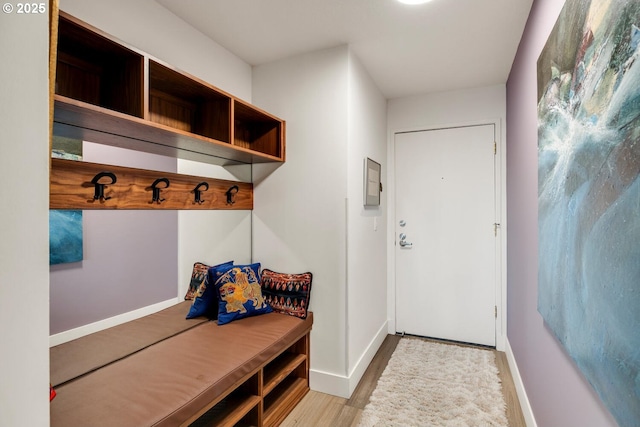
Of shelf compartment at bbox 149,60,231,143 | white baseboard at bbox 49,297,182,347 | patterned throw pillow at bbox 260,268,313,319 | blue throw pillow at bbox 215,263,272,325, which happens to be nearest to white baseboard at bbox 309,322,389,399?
patterned throw pillow at bbox 260,268,313,319

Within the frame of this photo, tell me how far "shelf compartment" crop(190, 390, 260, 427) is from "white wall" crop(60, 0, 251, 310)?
0.69 metres

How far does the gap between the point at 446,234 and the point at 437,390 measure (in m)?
1.41

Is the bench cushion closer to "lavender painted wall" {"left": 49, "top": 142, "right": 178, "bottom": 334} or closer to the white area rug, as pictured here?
"lavender painted wall" {"left": 49, "top": 142, "right": 178, "bottom": 334}

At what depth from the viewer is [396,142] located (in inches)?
130

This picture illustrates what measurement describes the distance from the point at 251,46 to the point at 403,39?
1039 millimetres

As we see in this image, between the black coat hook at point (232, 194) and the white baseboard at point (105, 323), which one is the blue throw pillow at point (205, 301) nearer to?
the white baseboard at point (105, 323)

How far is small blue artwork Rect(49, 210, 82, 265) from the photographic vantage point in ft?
4.53

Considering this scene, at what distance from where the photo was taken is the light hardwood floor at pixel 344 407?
6.31 feet

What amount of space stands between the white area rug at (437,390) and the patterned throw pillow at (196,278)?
4.20 ft

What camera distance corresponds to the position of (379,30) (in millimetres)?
2045

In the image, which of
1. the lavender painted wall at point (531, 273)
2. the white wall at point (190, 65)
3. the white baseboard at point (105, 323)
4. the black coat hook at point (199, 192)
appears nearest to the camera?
the lavender painted wall at point (531, 273)

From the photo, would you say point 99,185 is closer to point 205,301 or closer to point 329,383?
point 205,301

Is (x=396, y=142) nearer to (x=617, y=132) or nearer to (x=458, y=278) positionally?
(x=458, y=278)

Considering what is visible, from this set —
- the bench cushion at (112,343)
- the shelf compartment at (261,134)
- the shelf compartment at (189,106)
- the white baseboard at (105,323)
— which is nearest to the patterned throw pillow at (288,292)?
the bench cushion at (112,343)
